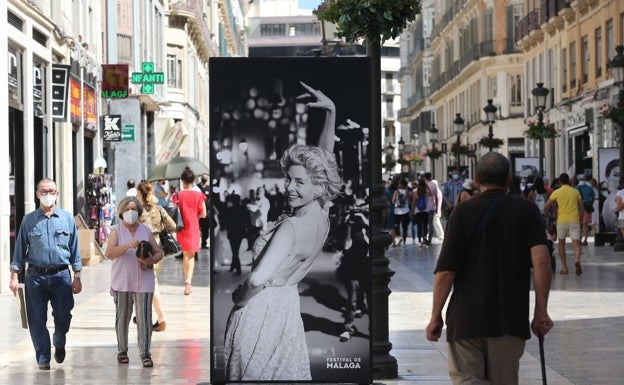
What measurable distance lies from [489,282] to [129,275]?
5670 millimetres

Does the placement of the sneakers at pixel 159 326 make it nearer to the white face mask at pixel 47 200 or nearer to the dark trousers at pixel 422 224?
the white face mask at pixel 47 200

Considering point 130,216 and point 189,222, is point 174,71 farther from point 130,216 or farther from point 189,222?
point 130,216

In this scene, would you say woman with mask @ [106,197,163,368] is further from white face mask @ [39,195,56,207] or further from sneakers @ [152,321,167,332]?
sneakers @ [152,321,167,332]

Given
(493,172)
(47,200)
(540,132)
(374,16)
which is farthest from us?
(540,132)

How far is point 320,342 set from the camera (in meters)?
10.2

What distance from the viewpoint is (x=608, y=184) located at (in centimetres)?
3388

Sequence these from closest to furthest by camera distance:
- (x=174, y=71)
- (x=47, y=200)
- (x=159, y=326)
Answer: (x=47, y=200)
(x=159, y=326)
(x=174, y=71)

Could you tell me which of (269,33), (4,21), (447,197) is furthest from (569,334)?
(269,33)

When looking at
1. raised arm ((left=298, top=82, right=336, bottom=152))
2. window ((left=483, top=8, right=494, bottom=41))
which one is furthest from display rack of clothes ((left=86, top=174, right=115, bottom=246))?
window ((left=483, top=8, right=494, bottom=41))

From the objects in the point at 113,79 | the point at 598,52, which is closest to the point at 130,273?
the point at 113,79

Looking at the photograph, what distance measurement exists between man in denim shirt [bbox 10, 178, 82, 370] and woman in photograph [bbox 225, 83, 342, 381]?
3029mm

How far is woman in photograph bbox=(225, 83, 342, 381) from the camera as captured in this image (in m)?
9.98

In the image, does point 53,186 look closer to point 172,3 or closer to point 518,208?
point 518,208

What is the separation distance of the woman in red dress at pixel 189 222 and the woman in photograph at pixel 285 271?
35.2ft
